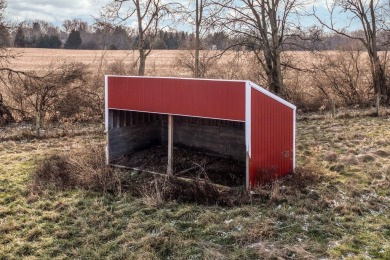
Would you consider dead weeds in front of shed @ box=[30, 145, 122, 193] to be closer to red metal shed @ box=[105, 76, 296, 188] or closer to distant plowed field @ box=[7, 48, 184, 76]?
red metal shed @ box=[105, 76, 296, 188]

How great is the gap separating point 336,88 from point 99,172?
16673 millimetres

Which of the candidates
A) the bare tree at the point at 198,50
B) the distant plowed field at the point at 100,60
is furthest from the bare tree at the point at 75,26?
the bare tree at the point at 198,50

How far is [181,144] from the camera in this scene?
13727 millimetres

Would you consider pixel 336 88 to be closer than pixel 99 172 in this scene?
No

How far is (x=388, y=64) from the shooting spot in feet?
77.8

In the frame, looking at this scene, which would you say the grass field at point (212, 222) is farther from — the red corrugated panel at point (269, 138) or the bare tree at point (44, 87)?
the bare tree at point (44, 87)

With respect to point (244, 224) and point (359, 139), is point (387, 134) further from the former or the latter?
point (244, 224)

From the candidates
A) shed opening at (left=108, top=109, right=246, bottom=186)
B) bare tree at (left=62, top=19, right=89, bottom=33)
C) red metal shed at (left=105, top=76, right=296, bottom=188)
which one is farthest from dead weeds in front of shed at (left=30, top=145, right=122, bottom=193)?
bare tree at (left=62, top=19, right=89, bottom=33)

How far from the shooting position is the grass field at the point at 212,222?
6.70 meters

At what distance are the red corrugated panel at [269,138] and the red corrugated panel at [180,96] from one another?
1.52 ft

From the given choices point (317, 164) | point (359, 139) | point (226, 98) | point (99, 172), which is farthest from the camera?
point (359, 139)

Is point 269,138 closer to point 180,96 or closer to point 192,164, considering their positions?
point 180,96

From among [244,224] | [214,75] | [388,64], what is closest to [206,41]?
[214,75]

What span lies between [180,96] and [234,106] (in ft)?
5.08
